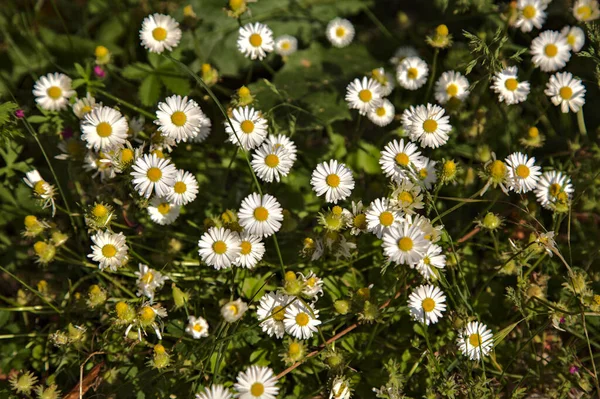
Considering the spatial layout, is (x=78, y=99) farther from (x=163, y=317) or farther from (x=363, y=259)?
(x=363, y=259)

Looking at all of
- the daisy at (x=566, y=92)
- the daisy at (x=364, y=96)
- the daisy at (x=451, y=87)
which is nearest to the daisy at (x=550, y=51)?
the daisy at (x=566, y=92)

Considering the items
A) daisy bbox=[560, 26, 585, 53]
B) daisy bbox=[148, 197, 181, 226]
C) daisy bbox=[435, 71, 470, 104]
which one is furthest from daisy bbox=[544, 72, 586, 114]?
daisy bbox=[148, 197, 181, 226]

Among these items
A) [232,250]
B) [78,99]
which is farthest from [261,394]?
[78,99]

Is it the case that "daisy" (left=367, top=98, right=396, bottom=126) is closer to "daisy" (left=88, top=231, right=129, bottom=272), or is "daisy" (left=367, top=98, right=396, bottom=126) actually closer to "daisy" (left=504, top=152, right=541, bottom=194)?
"daisy" (left=504, top=152, right=541, bottom=194)

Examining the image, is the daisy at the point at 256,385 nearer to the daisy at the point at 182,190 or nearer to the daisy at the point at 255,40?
the daisy at the point at 182,190

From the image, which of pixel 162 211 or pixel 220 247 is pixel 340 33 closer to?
pixel 162 211
